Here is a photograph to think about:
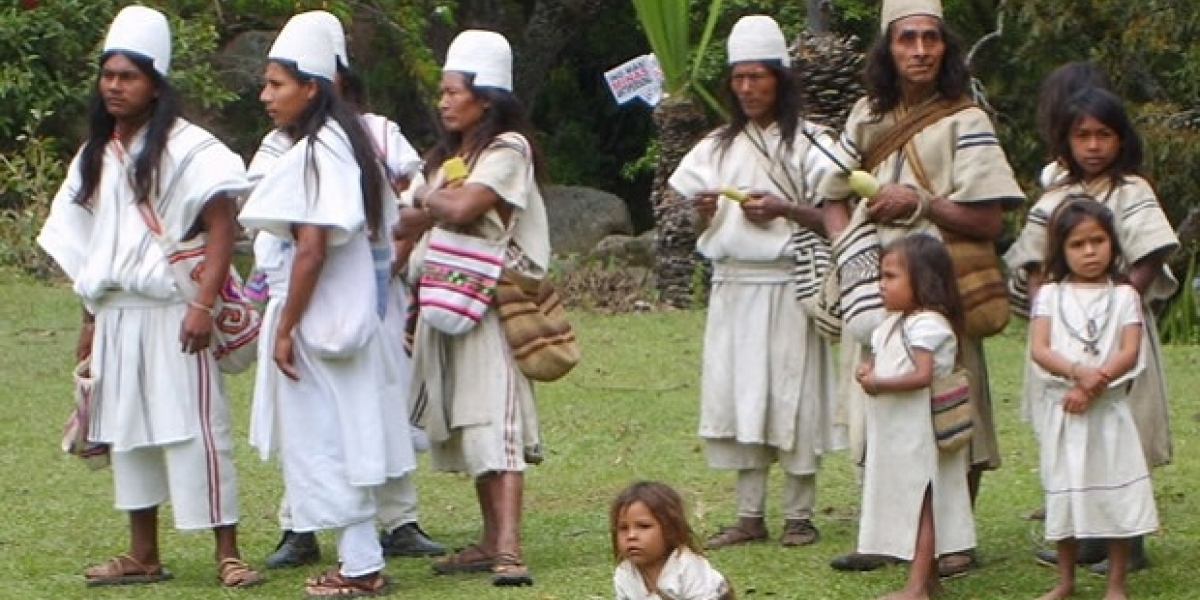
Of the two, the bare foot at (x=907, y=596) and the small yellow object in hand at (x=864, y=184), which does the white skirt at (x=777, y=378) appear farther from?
the bare foot at (x=907, y=596)

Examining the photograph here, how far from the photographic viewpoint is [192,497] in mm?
7480

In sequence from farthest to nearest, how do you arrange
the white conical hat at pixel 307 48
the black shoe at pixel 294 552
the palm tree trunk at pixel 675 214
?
the palm tree trunk at pixel 675 214, the black shoe at pixel 294 552, the white conical hat at pixel 307 48

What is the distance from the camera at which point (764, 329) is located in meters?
7.89

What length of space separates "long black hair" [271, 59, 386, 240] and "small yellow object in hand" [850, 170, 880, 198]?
1471 millimetres

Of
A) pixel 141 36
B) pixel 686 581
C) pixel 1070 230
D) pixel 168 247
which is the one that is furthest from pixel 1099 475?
pixel 141 36

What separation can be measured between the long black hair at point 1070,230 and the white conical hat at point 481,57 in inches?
73.6

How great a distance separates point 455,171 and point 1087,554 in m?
2.38

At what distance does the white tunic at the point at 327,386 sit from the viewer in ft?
23.3

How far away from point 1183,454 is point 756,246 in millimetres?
3022

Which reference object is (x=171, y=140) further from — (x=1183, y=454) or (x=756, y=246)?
(x=1183, y=454)

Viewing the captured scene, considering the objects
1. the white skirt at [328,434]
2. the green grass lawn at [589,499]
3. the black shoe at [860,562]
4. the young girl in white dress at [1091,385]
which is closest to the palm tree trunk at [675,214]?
the green grass lawn at [589,499]

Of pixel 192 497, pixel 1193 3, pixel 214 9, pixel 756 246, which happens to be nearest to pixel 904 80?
pixel 756 246

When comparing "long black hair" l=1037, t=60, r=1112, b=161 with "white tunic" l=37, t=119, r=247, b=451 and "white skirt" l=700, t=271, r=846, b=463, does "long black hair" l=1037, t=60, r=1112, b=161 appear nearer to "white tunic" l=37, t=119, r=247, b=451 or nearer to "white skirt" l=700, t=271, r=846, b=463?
"white skirt" l=700, t=271, r=846, b=463

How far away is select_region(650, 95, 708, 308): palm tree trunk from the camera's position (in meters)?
15.3
